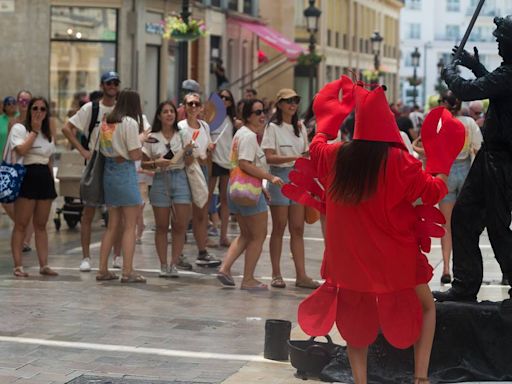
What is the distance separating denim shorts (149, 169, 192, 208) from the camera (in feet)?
41.4

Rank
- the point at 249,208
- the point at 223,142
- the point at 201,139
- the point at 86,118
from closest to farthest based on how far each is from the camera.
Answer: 1. the point at 249,208
2. the point at 86,118
3. the point at 201,139
4. the point at 223,142

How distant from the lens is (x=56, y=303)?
35.9ft

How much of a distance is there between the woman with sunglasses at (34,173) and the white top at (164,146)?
0.93 m

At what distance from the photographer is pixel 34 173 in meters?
12.4

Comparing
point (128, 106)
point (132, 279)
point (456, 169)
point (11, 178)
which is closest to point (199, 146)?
point (128, 106)

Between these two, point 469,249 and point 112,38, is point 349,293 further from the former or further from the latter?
point 112,38

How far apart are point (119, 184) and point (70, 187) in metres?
4.83

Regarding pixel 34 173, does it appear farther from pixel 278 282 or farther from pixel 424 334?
pixel 424 334

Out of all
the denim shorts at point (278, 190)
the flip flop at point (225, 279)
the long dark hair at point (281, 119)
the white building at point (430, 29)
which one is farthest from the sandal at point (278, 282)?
the white building at point (430, 29)

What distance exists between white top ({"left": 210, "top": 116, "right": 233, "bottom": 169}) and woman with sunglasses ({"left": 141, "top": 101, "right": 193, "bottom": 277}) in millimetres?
2710

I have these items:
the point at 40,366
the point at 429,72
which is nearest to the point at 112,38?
the point at 40,366

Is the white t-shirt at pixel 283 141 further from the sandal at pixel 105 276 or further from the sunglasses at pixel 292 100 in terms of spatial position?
the sandal at pixel 105 276

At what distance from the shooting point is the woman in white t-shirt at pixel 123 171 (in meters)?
12.1

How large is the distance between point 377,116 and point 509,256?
5.69 feet
